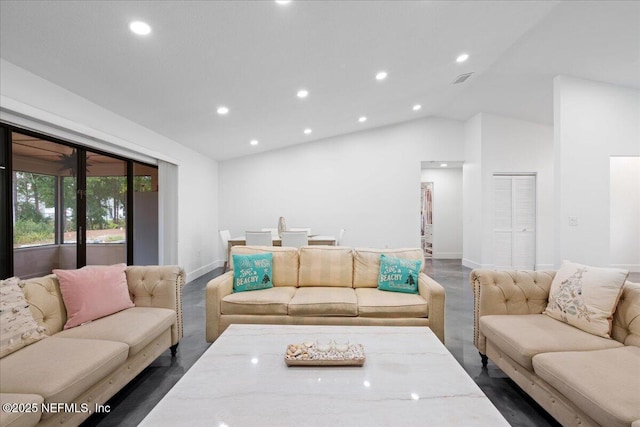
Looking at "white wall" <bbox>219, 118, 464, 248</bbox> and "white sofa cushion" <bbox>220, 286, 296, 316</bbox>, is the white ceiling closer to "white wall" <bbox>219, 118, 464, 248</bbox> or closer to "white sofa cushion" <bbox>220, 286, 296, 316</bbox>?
"white wall" <bbox>219, 118, 464, 248</bbox>

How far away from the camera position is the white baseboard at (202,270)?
5398mm

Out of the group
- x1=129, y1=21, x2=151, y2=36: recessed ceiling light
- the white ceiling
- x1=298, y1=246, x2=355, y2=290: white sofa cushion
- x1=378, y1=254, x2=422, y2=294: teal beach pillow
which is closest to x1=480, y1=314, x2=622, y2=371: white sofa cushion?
x1=378, y1=254, x2=422, y2=294: teal beach pillow

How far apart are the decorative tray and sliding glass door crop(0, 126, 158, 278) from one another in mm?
2579

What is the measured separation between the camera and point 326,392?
52.4 inches

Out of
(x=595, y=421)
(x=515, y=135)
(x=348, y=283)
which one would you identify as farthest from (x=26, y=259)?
(x=515, y=135)

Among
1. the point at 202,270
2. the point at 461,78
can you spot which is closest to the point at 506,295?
the point at 461,78

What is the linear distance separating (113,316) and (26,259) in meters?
1.22

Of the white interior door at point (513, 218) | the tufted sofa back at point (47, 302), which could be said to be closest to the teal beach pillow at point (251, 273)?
the tufted sofa back at point (47, 302)

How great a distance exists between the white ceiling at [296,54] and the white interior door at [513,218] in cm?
150

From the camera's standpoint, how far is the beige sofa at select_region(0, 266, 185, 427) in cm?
136

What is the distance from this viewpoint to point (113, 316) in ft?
7.39

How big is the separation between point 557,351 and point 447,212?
6.73 meters

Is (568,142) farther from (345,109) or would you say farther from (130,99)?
(130,99)

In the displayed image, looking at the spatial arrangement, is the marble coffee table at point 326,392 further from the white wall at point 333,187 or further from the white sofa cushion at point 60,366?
the white wall at point 333,187
